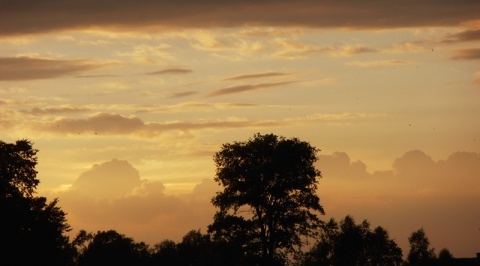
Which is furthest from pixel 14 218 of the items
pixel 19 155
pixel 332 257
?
pixel 332 257

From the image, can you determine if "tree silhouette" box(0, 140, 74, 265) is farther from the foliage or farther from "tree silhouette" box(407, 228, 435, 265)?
"tree silhouette" box(407, 228, 435, 265)

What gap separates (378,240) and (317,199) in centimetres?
9188

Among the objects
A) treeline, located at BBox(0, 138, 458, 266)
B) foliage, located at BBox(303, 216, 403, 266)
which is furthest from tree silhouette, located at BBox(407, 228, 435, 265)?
treeline, located at BBox(0, 138, 458, 266)

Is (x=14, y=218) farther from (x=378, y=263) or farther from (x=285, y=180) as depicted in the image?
(x=378, y=263)

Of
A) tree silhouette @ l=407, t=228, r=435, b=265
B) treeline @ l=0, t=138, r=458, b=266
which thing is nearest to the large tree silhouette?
treeline @ l=0, t=138, r=458, b=266

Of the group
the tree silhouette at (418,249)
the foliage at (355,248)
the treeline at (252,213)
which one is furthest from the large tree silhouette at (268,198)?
the tree silhouette at (418,249)

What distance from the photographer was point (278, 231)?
94312 millimetres

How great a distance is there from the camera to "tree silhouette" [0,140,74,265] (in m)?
92.2

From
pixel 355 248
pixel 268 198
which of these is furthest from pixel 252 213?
pixel 355 248

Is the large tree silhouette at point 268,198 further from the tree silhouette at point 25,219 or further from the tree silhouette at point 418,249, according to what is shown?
the tree silhouette at point 418,249

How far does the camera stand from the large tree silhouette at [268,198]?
309ft

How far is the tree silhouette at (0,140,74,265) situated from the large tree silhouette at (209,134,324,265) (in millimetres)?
16333

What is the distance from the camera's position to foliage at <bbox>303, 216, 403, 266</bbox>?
160 meters

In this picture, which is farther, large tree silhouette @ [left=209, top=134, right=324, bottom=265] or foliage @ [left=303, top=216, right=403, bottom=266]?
foliage @ [left=303, top=216, right=403, bottom=266]
